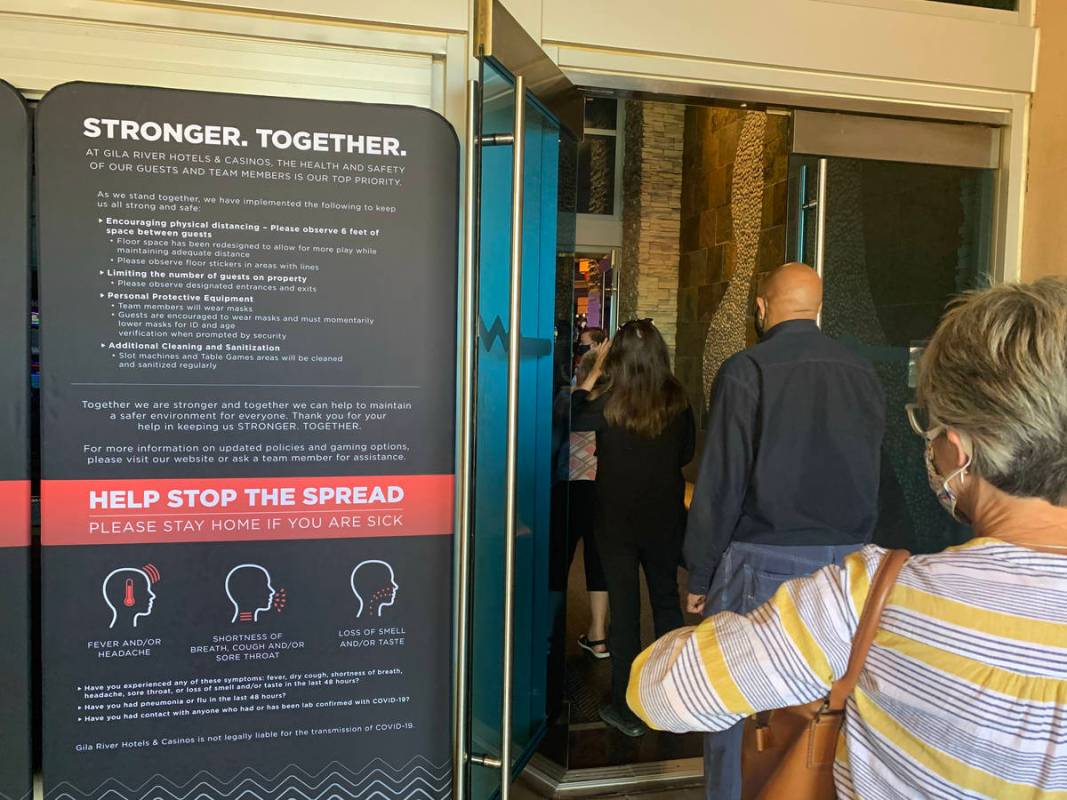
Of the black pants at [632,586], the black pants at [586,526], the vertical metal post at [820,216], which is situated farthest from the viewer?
the black pants at [586,526]

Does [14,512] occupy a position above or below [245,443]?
below

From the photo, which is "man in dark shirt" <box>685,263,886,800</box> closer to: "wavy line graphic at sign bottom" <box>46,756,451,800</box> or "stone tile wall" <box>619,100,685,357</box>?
"wavy line graphic at sign bottom" <box>46,756,451,800</box>

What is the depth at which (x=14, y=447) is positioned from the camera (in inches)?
74.9

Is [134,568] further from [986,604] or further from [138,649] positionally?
[986,604]

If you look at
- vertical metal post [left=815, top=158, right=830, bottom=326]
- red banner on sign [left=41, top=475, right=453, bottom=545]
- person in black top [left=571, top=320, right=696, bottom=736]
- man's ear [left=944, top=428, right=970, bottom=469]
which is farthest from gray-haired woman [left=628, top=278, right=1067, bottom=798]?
vertical metal post [left=815, top=158, right=830, bottom=326]

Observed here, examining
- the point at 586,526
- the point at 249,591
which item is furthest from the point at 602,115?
the point at 249,591

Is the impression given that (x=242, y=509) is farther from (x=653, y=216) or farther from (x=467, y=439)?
(x=653, y=216)

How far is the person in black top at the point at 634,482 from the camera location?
9.90ft

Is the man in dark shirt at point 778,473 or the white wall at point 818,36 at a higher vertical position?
the white wall at point 818,36

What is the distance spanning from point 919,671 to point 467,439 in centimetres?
124

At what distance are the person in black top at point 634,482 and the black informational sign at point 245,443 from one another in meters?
1.00

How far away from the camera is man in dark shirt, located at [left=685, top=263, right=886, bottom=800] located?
7.52 feet

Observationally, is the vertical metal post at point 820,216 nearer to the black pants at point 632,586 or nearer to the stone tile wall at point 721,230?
the black pants at point 632,586

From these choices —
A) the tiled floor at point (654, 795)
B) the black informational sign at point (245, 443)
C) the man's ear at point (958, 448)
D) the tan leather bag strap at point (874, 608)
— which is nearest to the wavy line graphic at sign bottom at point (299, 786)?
the black informational sign at point (245, 443)
